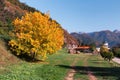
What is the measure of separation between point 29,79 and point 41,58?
36479mm

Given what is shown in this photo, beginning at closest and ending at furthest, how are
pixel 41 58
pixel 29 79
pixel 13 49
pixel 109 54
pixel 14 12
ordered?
1. pixel 29 79
2. pixel 13 49
3. pixel 41 58
4. pixel 109 54
5. pixel 14 12

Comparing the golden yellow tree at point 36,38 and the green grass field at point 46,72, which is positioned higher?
the golden yellow tree at point 36,38

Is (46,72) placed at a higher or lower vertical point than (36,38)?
lower

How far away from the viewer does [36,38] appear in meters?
58.9

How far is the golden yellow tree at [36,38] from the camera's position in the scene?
2299 inches

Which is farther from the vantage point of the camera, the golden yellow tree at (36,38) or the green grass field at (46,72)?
the golden yellow tree at (36,38)

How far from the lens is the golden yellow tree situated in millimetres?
58406

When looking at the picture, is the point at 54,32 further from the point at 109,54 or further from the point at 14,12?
the point at 14,12

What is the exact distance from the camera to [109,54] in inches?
3041

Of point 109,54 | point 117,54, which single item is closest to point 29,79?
point 109,54

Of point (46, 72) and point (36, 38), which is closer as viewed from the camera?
point (46, 72)

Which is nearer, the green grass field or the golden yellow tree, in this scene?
the green grass field

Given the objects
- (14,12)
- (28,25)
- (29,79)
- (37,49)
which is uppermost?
(14,12)

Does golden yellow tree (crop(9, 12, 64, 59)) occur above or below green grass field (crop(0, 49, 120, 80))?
above
